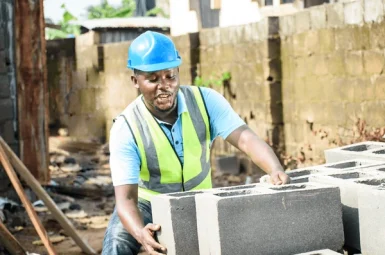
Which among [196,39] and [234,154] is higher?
[196,39]

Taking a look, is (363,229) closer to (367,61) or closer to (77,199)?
(367,61)

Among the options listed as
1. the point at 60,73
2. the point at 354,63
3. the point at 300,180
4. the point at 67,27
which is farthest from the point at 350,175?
the point at 67,27

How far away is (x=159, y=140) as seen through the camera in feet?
13.6

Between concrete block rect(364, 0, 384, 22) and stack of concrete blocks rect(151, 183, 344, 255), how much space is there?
5757 millimetres

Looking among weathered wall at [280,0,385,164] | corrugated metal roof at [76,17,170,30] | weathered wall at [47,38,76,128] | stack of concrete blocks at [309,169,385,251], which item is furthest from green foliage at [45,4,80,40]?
stack of concrete blocks at [309,169,385,251]

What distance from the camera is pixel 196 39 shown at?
45.3 feet

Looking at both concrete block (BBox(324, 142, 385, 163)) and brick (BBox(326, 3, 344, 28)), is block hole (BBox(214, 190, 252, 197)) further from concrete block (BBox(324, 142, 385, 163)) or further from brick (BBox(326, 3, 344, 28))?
brick (BBox(326, 3, 344, 28))

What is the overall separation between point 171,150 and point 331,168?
78cm

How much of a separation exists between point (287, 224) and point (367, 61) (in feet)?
20.4

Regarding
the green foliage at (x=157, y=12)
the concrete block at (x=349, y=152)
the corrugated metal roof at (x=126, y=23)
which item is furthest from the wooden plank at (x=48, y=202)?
the green foliage at (x=157, y=12)

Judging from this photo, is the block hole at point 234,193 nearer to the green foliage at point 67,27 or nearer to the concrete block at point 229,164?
the concrete block at point 229,164

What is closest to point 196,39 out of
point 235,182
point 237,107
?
point 237,107

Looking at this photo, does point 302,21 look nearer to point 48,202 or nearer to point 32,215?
point 48,202

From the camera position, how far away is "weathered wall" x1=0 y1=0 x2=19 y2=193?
933 centimetres
